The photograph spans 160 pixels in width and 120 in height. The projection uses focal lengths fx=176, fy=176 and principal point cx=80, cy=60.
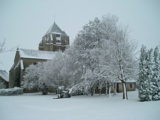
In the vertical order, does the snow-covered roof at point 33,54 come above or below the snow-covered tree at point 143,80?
above

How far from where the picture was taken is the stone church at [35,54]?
4859 cm

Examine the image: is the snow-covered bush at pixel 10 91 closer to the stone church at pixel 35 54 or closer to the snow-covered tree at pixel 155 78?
the stone church at pixel 35 54

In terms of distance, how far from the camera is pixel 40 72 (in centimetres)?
3797

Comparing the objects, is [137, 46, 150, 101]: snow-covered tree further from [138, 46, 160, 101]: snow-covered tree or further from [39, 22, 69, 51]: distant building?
[39, 22, 69, 51]: distant building

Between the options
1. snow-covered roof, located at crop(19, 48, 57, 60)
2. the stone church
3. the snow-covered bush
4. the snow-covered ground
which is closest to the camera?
the snow-covered ground

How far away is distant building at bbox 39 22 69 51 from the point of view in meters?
64.1

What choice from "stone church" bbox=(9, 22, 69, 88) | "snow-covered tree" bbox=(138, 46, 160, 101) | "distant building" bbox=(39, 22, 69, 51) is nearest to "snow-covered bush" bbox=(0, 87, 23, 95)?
"stone church" bbox=(9, 22, 69, 88)

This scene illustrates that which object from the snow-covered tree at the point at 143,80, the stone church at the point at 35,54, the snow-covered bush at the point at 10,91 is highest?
the stone church at the point at 35,54

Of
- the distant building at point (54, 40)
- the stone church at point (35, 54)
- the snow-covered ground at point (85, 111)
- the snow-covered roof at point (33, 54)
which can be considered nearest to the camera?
the snow-covered ground at point (85, 111)

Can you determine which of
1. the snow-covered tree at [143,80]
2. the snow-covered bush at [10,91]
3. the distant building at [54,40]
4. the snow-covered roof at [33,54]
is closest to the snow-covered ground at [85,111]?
the snow-covered tree at [143,80]

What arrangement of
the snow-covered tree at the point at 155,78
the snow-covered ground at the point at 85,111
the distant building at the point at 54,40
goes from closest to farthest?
the snow-covered ground at the point at 85,111 → the snow-covered tree at the point at 155,78 → the distant building at the point at 54,40

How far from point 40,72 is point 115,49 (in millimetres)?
21078

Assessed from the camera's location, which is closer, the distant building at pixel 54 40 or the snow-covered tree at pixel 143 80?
the snow-covered tree at pixel 143 80

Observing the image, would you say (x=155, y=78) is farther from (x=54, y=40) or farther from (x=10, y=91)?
(x=54, y=40)
